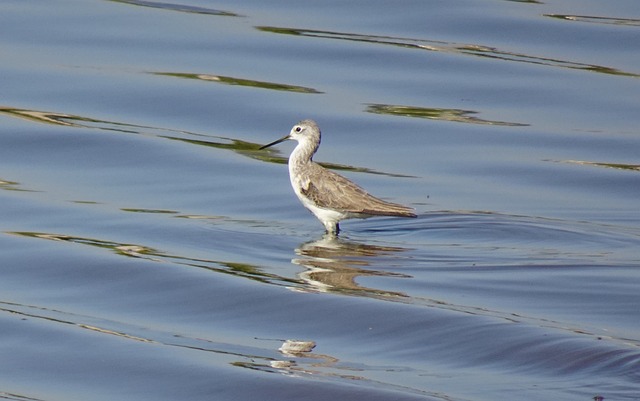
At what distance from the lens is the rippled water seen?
24.9 feet

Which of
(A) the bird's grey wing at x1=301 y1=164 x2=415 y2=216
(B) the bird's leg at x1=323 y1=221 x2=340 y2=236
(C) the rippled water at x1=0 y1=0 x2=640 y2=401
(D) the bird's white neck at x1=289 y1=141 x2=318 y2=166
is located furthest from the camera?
(D) the bird's white neck at x1=289 y1=141 x2=318 y2=166

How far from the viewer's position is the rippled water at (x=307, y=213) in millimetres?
7602

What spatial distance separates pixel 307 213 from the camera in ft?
39.4

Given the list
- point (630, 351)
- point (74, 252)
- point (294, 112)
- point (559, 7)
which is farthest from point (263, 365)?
point (559, 7)

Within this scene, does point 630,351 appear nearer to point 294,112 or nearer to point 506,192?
point 506,192

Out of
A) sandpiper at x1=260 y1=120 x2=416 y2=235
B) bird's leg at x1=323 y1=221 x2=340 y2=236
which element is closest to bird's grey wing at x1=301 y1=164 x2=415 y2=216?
sandpiper at x1=260 y1=120 x2=416 y2=235

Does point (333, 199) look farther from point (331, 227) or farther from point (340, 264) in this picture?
point (340, 264)

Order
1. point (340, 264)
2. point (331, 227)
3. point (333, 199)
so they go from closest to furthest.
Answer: point (340, 264)
point (333, 199)
point (331, 227)

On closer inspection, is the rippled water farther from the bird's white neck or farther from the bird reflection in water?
the bird's white neck

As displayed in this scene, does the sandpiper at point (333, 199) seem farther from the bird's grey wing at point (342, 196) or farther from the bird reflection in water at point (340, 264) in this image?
the bird reflection in water at point (340, 264)

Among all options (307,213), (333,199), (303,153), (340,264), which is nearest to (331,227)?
(333,199)

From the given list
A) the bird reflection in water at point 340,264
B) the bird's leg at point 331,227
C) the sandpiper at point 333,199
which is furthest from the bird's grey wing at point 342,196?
the bird reflection in water at point 340,264

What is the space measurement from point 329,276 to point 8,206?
3.16 metres

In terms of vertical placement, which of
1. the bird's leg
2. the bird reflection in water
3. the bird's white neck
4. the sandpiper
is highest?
the bird's white neck
